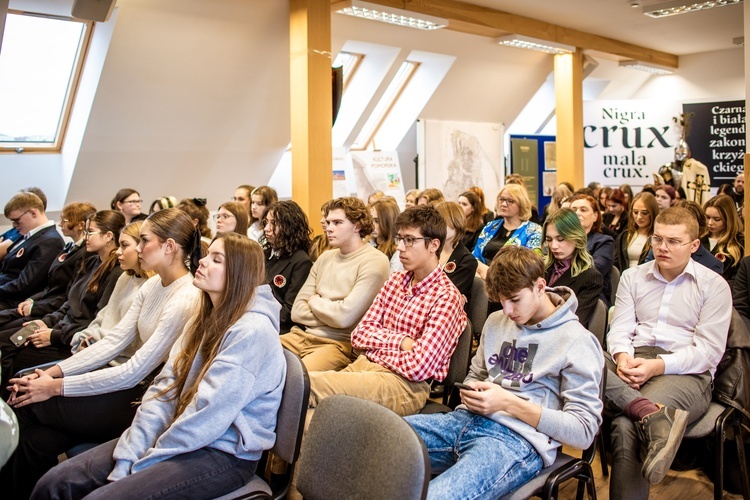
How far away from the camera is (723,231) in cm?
415

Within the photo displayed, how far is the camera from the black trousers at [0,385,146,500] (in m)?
2.27

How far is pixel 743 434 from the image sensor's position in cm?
271

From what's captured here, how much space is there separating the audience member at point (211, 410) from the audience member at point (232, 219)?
241cm

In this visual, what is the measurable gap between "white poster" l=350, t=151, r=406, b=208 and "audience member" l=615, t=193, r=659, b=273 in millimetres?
4106

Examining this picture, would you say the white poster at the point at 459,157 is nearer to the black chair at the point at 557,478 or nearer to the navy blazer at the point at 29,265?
the navy blazer at the point at 29,265

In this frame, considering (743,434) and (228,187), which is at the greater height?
(228,187)

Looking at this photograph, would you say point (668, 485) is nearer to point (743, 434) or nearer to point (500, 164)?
point (743, 434)

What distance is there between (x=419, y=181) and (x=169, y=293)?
6.29 metres

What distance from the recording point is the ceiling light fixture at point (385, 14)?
20.7 ft

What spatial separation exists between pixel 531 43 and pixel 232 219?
526 cm

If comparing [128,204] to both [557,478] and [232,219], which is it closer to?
[232,219]

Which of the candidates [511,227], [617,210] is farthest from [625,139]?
[511,227]

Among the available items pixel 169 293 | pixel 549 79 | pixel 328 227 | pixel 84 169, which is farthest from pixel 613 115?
pixel 169 293

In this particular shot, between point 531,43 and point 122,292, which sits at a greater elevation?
point 531,43
